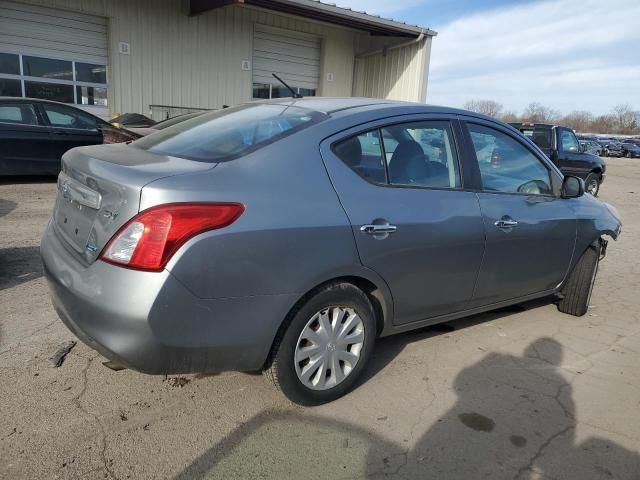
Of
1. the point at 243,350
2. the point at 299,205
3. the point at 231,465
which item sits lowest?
the point at 231,465

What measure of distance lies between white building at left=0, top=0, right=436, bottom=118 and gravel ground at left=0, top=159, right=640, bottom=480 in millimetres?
10663

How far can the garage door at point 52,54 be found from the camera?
11.9 m

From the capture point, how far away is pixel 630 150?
143 ft

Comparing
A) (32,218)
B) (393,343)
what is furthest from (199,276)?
(32,218)

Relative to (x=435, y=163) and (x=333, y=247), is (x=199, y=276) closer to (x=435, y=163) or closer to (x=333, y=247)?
(x=333, y=247)

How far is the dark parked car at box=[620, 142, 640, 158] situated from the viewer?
142 feet

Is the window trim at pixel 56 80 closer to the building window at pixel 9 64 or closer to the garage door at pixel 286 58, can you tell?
the building window at pixel 9 64

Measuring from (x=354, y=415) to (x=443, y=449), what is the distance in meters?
0.50

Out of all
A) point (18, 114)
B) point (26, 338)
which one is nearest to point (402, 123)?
point (26, 338)

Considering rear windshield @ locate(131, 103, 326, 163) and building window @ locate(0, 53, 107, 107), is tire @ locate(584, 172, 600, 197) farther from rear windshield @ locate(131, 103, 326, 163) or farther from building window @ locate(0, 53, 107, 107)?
building window @ locate(0, 53, 107, 107)

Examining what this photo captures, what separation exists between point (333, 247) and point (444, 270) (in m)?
0.94

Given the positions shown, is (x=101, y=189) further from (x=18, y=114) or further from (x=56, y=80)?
(x=56, y=80)

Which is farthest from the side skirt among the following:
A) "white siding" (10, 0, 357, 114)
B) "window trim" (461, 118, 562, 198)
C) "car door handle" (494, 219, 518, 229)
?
"white siding" (10, 0, 357, 114)

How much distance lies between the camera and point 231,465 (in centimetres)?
238
